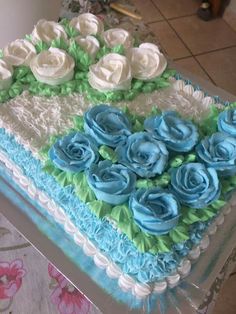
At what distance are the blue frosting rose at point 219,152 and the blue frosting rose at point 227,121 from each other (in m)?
0.02

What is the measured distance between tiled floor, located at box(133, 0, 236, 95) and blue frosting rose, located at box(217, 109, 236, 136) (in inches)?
46.0

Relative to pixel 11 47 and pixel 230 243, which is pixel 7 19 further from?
pixel 230 243

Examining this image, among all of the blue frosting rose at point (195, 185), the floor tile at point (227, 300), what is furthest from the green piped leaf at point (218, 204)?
the floor tile at point (227, 300)

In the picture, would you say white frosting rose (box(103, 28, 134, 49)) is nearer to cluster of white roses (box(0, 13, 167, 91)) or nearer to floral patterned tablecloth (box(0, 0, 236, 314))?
cluster of white roses (box(0, 13, 167, 91))

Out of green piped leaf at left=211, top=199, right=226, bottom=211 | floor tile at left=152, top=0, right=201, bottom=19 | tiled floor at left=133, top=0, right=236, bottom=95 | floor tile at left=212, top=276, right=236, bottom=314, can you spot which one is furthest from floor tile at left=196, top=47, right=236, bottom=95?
green piped leaf at left=211, top=199, right=226, bottom=211

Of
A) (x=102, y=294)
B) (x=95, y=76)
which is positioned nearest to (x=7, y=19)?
(x=95, y=76)

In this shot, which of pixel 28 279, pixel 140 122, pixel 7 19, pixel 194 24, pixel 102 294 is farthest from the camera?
pixel 194 24

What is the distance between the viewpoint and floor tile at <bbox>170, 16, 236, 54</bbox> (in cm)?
218

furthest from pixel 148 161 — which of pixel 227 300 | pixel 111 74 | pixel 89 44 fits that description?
pixel 227 300

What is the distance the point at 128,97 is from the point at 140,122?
0.09 m

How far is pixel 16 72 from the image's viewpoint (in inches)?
→ 35.5

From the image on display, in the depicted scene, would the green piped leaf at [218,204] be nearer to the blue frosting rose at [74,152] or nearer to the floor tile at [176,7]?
the blue frosting rose at [74,152]

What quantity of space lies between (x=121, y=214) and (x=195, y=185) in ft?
0.41

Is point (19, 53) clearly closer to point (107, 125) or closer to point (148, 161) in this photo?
point (107, 125)
